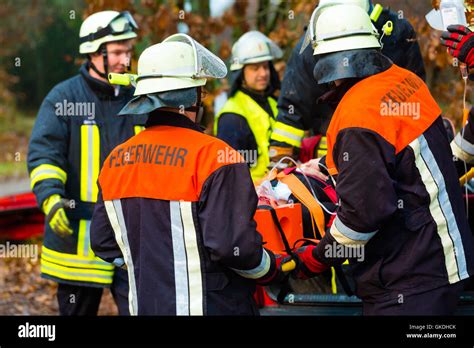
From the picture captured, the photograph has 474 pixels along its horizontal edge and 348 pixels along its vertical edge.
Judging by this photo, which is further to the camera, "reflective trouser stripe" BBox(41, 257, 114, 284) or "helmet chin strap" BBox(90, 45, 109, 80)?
"helmet chin strap" BBox(90, 45, 109, 80)

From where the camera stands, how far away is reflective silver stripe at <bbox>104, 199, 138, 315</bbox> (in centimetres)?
384

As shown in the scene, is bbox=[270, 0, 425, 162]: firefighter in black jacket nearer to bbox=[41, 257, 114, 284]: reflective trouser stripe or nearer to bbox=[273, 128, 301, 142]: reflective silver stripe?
bbox=[273, 128, 301, 142]: reflective silver stripe

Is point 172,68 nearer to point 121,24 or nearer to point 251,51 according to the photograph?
point 121,24

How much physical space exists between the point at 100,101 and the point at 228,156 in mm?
2119

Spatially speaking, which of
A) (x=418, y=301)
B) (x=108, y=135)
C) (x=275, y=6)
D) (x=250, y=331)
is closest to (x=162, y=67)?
(x=250, y=331)

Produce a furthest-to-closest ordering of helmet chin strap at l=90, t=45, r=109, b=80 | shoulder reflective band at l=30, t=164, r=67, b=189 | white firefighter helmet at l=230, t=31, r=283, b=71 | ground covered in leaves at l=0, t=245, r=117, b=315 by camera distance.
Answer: ground covered in leaves at l=0, t=245, r=117, b=315, white firefighter helmet at l=230, t=31, r=283, b=71, helmet chin strap at l=90, t=45, r=109, b=80, shoulder reflective band at l=30, t=164, r=67, b=189

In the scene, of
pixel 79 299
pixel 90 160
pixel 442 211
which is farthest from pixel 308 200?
pixel 79 299

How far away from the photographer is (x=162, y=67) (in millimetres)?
3791

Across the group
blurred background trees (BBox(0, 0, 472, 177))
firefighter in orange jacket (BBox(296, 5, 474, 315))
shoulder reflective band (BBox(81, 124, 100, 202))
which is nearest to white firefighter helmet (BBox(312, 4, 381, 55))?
firefighter in orange jacket (BBox(296, 5, 474, 315))

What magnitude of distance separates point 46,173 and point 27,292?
3206 mm

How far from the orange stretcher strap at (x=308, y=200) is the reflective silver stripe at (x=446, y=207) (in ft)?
2.37

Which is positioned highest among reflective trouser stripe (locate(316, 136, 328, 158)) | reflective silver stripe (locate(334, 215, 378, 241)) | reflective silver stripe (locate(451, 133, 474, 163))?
reflective silver stripe (locate(451, 133, 474, 163))

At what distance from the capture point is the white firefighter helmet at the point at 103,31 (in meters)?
5.71

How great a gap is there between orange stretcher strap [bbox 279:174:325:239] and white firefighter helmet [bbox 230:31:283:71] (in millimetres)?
2303
